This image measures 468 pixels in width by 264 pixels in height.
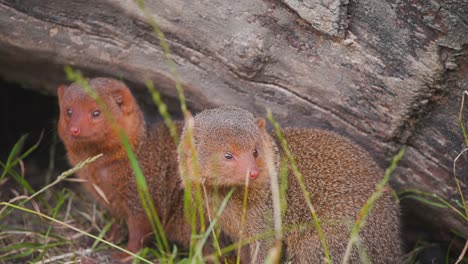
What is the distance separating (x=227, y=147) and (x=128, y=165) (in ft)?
3.10

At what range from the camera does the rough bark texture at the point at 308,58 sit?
118 inches

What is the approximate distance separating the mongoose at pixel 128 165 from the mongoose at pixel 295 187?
57 centimetres

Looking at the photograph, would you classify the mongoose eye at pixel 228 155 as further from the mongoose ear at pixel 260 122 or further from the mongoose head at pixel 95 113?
the mongoose head at pixel 95 113

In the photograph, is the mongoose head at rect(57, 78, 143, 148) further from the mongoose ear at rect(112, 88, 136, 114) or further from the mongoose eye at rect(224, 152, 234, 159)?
the mongoose eye at rect(224, 152, 234, 159)

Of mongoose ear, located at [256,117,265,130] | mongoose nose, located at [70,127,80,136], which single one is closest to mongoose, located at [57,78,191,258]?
mongoose nose, located at [70,127,80,136]

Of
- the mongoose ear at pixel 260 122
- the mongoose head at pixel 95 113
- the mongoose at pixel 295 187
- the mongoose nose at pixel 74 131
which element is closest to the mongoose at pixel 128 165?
the mongoose head at pixel 95 113

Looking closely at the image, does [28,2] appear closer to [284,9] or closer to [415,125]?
[284,9]

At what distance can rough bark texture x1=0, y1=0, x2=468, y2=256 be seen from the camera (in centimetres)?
300

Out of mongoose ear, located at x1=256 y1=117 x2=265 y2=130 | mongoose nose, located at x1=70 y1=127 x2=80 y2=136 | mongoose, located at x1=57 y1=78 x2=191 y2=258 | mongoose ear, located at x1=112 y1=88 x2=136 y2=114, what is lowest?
mongoose, located at x1=57 y1=78 x2=191 y2=258

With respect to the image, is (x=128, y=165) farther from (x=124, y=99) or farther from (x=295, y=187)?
Answer: (x=295, y=187)

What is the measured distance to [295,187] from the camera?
3238 mm

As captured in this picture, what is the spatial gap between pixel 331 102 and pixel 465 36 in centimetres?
84

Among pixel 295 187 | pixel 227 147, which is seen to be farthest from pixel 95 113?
pixel 295 187

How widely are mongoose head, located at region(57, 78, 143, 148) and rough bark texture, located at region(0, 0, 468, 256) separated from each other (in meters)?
0.20
